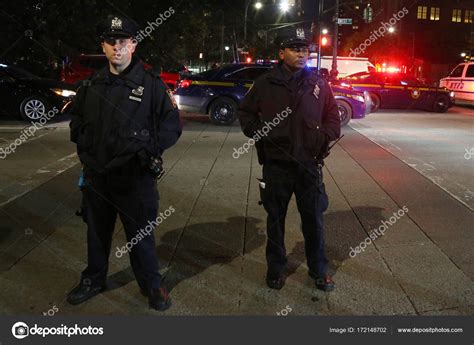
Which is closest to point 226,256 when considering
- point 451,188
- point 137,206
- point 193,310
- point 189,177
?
point 193,310

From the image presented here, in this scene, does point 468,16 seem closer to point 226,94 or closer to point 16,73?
point 226,94

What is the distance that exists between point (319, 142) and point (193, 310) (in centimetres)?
142

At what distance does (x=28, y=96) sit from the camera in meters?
13.1

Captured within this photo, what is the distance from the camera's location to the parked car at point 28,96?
13.1 m

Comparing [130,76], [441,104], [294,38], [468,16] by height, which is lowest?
[441,104]

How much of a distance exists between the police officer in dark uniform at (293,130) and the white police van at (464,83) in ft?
60.9

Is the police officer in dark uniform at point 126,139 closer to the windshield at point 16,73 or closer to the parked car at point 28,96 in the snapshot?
the parked car at point 28,96

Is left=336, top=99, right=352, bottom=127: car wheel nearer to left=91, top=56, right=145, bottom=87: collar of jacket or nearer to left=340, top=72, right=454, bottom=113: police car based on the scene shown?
left=340, top=72, right=454, bottom=113: police car

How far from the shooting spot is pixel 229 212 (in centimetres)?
576

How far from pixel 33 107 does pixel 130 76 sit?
35.6ft

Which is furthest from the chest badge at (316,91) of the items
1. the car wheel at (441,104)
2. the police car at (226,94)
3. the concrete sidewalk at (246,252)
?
the car wheel at (441,104)

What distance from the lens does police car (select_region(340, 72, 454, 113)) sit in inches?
733

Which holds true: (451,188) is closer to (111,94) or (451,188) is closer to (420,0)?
(111,94)

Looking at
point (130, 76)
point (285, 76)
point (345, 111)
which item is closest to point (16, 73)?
point (345, 111)
